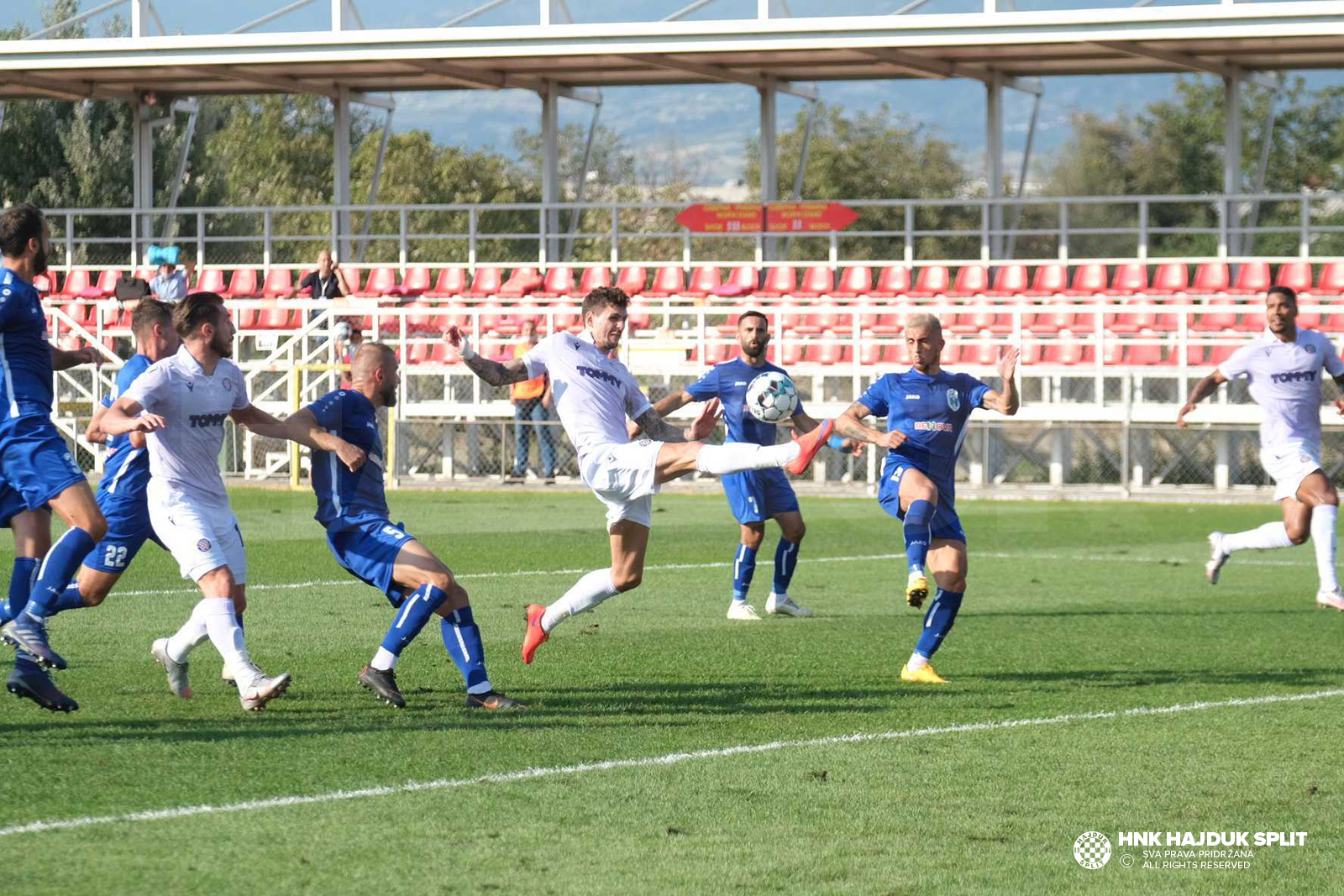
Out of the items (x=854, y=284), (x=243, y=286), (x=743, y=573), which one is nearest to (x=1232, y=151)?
(x=854, y=284)

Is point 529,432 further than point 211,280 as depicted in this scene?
No

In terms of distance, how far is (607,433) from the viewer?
8836mm

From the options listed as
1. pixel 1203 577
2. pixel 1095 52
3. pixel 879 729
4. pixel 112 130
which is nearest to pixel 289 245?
pixel 112 130

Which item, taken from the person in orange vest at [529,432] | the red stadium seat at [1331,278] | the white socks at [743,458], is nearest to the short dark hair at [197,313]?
the white socks at [743,458]

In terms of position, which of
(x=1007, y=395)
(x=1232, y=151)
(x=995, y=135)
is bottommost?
(x=1007, y=395)

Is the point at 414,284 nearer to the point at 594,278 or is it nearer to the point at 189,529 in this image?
the point at 594,278

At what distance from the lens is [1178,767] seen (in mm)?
7262

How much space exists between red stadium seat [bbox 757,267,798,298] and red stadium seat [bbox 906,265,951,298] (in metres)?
1.75

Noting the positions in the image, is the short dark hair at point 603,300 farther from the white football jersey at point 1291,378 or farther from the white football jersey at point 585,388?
the white football jersey at point 1291,378

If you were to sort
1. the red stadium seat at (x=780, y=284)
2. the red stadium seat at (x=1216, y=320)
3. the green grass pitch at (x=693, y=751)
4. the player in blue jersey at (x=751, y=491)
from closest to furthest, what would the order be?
the green grass pitch at (x=693, y=751) < the player in blue jersey at (x=751, y=491) < the red stadium seat at (x=1216, y=320) < the red stadium seat at (x=780, y=284)

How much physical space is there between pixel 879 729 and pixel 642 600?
16.9 feet

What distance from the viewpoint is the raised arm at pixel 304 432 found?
786 centimetres

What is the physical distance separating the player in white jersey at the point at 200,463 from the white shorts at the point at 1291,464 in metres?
7.29

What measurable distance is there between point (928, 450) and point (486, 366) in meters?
2.31
